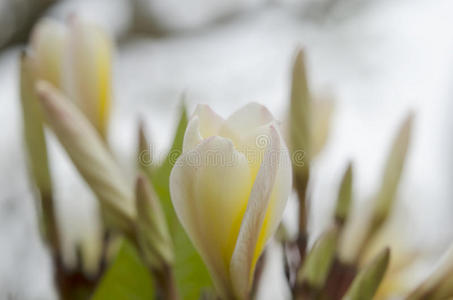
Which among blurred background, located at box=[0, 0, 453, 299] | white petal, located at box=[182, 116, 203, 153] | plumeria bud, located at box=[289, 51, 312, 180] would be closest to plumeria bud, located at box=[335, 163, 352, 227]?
plumeria bud, located at box=[289, 51, 312, 180]

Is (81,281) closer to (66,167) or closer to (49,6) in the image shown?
(66,167)

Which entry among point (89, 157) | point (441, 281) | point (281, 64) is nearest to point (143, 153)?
point (89, 157)

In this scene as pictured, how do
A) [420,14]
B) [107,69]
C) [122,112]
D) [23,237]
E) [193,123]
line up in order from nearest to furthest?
[193,123] < [107,69] < [23,237] < [122,112] < [420,14]

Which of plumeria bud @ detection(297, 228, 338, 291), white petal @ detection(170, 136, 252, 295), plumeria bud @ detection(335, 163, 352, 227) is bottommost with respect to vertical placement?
plumeria bud @ detection(297, 228, 338, 291)

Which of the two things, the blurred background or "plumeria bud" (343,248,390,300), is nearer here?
"plumeria bud" (343,248,390,300)

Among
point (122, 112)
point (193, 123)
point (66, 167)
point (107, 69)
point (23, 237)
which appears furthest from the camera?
point (122, 112)

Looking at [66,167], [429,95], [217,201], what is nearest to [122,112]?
[66,167]

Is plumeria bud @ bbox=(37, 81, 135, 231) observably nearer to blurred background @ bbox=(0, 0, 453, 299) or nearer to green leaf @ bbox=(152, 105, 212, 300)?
green leaf @ bbox=(152, 105, 212, 300)

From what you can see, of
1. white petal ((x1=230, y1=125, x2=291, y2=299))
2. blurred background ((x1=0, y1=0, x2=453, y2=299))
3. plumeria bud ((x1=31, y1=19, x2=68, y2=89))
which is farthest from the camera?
blurred background ((x1=0, y1=0, x2=453, y2=299))
